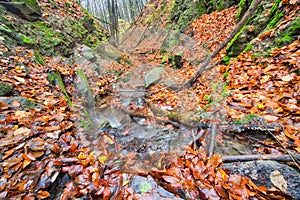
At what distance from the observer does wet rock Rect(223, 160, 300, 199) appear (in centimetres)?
139

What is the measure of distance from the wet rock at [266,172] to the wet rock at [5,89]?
3.65 metres

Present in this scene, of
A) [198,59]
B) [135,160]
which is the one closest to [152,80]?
[198,59]

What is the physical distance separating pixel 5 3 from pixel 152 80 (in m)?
6.08

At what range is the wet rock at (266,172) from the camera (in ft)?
4.55

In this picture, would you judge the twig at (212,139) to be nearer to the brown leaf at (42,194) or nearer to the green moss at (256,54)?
the brown leaf at (42,194)

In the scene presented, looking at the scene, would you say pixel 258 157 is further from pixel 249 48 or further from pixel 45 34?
pixel 45 34

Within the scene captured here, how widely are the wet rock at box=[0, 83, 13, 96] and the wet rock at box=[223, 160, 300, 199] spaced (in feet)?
12.0

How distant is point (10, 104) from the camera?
86.7 inches

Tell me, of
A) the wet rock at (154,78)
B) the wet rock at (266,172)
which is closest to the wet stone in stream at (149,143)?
the wet rock at (266,172)

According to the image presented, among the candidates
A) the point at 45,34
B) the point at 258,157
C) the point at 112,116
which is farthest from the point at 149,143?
the point at 45,34

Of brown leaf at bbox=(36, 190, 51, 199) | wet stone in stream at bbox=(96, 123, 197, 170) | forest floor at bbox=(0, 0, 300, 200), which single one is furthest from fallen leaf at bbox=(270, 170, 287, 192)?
brown leaf at bbox=(36, 190, 51, 199)

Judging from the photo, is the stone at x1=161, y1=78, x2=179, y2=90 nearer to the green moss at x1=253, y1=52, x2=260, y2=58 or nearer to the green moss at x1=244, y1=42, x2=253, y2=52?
the green moss at x1=244, y1=42, x2=253, y2=52

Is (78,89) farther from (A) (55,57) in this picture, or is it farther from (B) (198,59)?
(B) (198,59)

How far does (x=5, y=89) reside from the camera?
241cm
